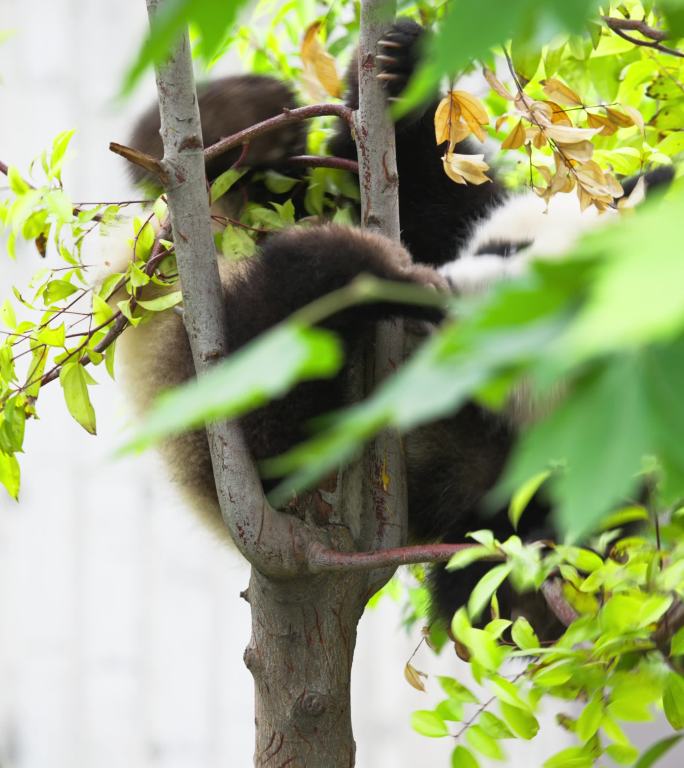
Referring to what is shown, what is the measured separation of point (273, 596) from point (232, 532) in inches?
4.6

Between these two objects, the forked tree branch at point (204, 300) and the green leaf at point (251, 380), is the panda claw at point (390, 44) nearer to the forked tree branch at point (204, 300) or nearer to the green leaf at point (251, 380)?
the forked tree branch at point (204, 300)

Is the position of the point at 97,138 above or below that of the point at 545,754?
above

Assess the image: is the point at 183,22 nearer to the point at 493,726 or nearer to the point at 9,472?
the point at 493,726

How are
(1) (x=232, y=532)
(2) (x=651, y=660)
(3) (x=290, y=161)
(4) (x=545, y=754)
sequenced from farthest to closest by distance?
(4) (x=545, y=754) < (3) (x=290, y=161) < (1) (x=232, y=532) < (2) (x=651, y=660)

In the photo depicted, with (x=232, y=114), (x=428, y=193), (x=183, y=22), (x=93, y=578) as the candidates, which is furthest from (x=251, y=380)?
(x=93, y=578)

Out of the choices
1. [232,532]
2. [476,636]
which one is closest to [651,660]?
[476,636]

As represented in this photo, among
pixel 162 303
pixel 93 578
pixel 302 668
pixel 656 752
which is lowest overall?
pixel 656 752

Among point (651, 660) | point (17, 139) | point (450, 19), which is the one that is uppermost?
point (17, 139)

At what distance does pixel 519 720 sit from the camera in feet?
2.27

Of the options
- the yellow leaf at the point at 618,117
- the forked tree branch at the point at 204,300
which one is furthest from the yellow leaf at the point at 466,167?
the forked tree branch at the point at 204,300

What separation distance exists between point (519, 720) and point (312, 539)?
28 cm

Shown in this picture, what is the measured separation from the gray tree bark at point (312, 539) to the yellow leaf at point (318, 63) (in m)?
0.25

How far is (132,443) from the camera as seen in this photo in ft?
0.80

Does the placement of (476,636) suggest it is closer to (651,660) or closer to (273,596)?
(651,660)
